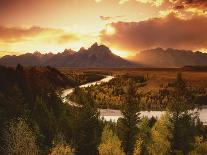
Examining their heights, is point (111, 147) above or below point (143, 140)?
above

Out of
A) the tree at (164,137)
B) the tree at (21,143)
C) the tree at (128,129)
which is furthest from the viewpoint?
the tree at (128,129)

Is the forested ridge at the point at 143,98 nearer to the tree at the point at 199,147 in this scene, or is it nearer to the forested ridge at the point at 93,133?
the forested ridge at the point at 93,133

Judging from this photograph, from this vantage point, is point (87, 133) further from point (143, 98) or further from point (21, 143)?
point (143, 98)

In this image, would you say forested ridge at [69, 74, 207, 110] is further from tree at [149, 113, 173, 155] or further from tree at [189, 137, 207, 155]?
tree at [149, 113, 173, 155]

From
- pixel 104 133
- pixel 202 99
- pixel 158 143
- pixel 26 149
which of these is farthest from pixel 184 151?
pixel 202 99

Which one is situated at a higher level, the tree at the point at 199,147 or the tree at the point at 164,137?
the tree at the point at 164,137

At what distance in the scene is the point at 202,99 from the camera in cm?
15575

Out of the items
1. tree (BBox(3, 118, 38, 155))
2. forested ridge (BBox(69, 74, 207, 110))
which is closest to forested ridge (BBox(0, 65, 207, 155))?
tree (BBox(3, 118, 38, 155))

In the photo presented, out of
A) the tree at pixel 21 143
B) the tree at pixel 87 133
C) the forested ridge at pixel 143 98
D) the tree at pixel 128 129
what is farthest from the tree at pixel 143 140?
the forested ridge at pixel 143 98

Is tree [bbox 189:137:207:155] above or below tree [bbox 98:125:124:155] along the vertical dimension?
below

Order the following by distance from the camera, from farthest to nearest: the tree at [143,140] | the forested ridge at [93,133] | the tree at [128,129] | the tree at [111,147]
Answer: the tree at [128,129] → the tree at [143,140] → the forested ridge at [93,133] → the tree at [111,147]

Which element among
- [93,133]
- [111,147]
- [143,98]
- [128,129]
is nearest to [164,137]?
[128,129]

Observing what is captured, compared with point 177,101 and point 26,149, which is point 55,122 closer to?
point 26,149

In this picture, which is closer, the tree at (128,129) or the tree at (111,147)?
the tree at (111,147)
